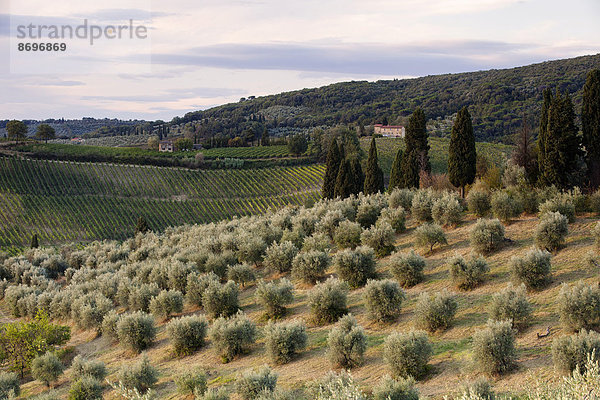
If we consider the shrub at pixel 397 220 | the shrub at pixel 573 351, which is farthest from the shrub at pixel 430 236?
the shrub at pixel 573 351

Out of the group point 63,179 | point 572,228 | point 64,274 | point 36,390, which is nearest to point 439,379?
point 572,228

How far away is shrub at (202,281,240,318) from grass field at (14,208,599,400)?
80 cm

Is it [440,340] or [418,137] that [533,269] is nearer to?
[440,340]

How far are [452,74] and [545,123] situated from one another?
180 m

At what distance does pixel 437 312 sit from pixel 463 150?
1656 centimetres

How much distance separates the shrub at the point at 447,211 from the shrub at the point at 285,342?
1090cm

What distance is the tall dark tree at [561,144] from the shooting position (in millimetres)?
21906

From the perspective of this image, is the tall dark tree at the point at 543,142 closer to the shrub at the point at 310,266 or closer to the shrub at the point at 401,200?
the shrub at the point at 401,200

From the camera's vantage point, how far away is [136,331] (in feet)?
60.8

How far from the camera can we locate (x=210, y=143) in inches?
4877

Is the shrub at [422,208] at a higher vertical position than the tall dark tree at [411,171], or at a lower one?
lower

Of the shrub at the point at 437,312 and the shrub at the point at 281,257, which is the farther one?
the shrub at the point at 281,257

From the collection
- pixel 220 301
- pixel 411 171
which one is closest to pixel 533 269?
pixel 220 301

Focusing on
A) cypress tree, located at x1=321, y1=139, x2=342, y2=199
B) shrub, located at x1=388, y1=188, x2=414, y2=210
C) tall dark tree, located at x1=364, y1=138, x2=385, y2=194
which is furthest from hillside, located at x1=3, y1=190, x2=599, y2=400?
cypress tree, located at x1=321, y1=139, x2=342, y2=199
